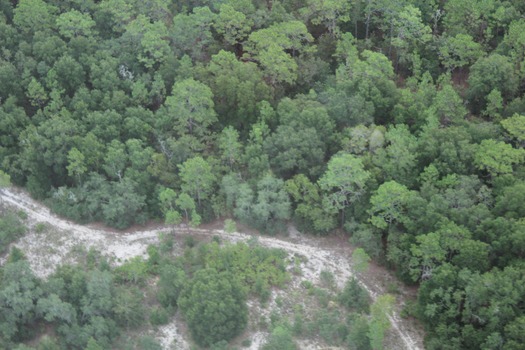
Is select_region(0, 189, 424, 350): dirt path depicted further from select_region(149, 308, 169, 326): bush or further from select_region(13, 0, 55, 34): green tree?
select_region(13, 0, 55, 34): green tree

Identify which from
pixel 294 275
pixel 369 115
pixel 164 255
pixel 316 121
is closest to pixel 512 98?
pixel 369 115

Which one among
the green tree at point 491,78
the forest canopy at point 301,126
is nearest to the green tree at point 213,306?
the forest canopy at point 301,126

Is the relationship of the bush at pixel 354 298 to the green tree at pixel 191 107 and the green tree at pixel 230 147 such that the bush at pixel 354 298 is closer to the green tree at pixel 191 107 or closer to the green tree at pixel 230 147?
the green tree at pixel 230 147

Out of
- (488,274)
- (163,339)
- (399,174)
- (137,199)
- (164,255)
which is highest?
(399,174)

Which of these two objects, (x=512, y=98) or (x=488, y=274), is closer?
(x=488, y=274)

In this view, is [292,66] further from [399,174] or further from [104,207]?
[104,207]

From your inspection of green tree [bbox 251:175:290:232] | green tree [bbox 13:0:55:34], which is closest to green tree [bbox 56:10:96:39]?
green tree [bbox 13:0:55:34]

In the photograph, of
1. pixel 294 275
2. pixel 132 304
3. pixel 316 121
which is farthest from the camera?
pixel 316 121

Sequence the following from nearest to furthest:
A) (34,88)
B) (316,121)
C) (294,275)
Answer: (294,275), (316,121), (34,88)
